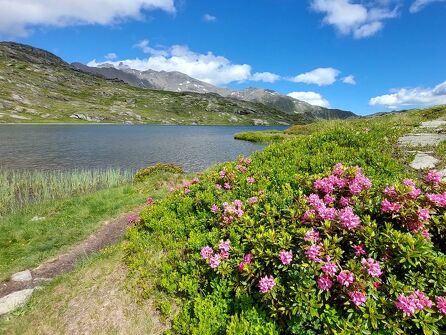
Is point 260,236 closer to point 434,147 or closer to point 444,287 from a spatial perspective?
point 444,287

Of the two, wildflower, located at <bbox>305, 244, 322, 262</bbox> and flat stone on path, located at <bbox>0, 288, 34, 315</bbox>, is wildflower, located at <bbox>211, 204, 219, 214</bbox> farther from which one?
flat stone on path, located at <bbox>0, 288, 34, 315</bbox>

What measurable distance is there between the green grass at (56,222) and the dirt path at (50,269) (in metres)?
0.55

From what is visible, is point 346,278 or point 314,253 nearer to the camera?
point 346,278

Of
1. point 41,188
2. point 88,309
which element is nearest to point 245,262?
point 88,309

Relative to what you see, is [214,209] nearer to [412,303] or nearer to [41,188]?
[412,303]

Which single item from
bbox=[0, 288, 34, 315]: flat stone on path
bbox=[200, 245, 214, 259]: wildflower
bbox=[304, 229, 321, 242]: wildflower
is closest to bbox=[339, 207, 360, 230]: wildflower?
bbox=[304, 229, 321, 242]: wildflower

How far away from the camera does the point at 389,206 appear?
5.58m

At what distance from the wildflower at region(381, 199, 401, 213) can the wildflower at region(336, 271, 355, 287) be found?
1.60 metres

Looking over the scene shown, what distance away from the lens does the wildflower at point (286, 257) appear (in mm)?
5270

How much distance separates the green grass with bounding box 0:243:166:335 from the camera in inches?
A: 277

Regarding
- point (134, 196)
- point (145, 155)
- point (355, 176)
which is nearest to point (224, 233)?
point (355, 176)

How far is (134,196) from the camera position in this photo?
2100 cm

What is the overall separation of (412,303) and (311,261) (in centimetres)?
145

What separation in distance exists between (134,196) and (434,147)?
676 inches
